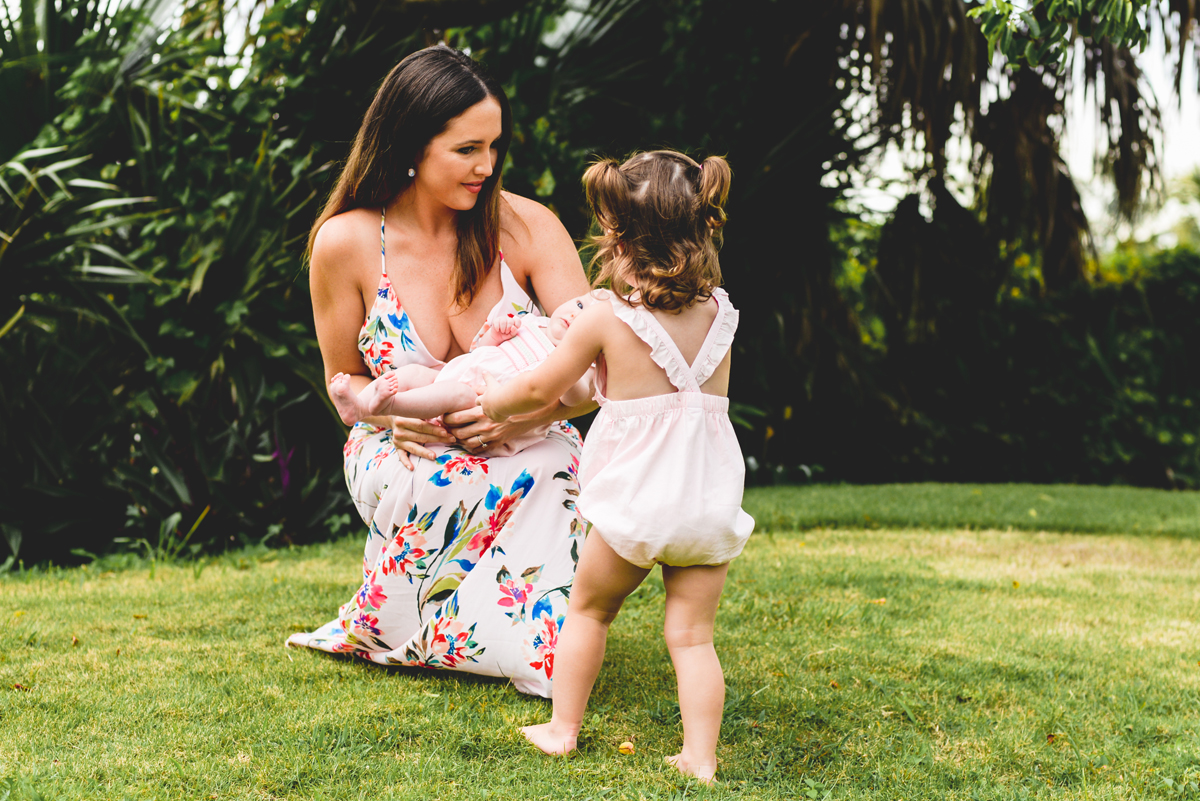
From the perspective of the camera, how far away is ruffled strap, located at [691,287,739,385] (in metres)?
2.22

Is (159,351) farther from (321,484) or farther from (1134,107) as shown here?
(1134,107)

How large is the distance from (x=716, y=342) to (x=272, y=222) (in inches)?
143

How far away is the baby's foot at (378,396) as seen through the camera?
2.47 m

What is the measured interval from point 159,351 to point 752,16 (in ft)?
13.8

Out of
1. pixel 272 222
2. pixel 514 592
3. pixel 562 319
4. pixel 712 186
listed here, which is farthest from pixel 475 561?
pixel 272 222

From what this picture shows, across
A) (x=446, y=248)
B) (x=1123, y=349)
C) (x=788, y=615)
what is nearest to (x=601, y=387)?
(x=446, y=248)

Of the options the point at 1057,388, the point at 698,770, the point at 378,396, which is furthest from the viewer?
the point at 1057,388

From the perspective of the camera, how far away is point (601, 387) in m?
2.32

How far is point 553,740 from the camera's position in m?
2.28

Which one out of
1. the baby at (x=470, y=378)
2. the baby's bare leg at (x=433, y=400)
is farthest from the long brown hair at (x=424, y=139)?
the baby's bare leg at (x=433, y=400)

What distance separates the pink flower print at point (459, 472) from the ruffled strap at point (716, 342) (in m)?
0.77

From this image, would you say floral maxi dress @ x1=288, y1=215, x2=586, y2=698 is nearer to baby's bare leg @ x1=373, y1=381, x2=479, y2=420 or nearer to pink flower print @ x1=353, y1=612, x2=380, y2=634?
pink flower print @ x1=353, y1=612, x2=380, y2=634

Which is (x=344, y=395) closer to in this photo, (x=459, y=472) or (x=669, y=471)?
(x=459, y=472)

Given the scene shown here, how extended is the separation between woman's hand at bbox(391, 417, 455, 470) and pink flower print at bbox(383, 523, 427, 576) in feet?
0.59
